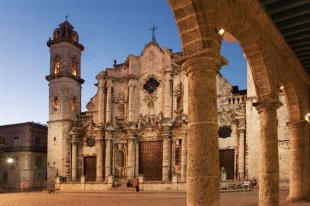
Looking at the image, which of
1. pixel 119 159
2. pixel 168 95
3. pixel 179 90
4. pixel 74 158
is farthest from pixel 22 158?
pixel 179 90

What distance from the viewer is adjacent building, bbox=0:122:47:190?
3544cm

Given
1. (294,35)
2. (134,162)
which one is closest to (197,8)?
(294,35)

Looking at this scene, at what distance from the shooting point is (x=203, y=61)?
5527 millimetres

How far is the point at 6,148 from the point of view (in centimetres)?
3728

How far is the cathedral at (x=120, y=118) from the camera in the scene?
2759 cm

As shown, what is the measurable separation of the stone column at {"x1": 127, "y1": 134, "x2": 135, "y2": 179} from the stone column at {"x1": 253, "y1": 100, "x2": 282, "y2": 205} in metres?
20.1

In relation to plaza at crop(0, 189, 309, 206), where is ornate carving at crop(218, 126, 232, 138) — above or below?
above

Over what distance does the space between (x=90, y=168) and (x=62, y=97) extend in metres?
6.40

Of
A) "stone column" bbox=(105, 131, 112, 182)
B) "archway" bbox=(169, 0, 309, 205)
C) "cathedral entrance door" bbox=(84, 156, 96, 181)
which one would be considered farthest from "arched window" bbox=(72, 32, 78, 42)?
"archway" bbox=(169, 0, 309, 205)

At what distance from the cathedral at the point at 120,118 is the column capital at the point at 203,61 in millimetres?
20807

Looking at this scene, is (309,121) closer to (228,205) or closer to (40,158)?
(228,205)

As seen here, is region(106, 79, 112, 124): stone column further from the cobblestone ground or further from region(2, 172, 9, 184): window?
region(2, 172, 9, 184): window

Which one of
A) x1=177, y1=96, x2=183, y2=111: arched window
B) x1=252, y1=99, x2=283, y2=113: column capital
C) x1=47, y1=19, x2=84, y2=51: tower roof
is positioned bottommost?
x1=252, y1=99, x2=283, y2=113: column capital

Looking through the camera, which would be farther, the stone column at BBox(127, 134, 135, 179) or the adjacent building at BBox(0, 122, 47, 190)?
the adjacent building at BBox(0, 122, 47, 190)
